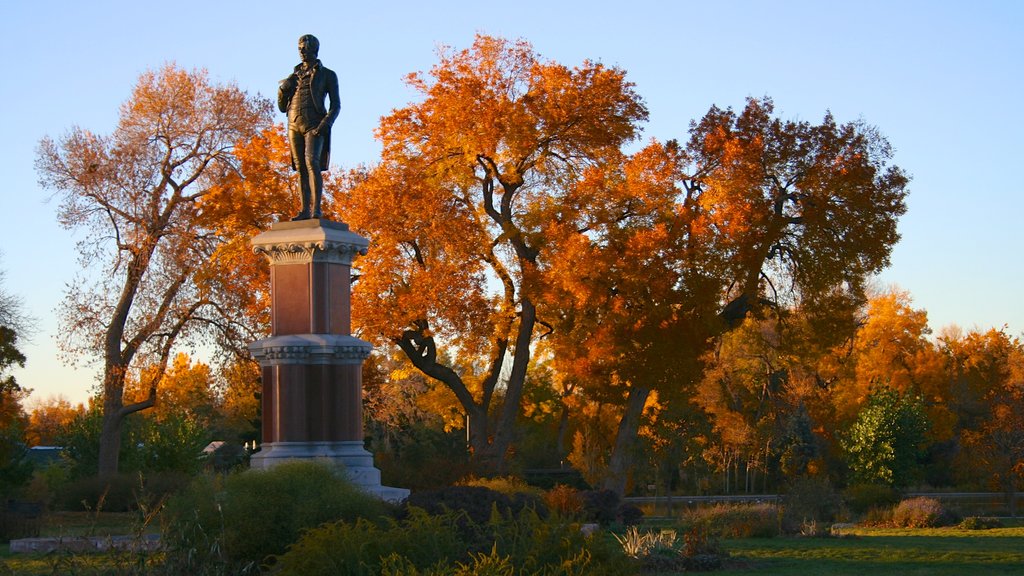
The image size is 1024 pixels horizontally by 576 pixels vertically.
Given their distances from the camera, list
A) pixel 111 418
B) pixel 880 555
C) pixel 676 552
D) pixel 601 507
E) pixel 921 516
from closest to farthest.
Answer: pixel 676 552 < pixel 880 555 < pixel 601 507 < pixel 921 516 < pixel 111 418

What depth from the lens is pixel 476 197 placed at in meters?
37.5

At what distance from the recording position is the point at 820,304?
3647 cm

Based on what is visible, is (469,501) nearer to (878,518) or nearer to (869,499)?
(878,518)

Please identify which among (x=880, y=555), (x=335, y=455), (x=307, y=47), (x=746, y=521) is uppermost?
(x=307, y=47)

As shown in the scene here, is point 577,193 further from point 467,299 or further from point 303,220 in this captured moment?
point 303,220

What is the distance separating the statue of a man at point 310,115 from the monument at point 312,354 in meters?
0.98

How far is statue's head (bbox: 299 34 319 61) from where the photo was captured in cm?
2259

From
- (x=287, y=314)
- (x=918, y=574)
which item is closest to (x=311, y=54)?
(x=287, y=314)

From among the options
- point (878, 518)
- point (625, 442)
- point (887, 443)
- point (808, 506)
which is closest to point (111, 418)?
point (625, 442)

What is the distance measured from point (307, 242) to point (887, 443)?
29.3 m

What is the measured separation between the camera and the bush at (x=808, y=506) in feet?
75.2

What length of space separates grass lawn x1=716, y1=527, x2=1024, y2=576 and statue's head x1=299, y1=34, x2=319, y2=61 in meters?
11.1

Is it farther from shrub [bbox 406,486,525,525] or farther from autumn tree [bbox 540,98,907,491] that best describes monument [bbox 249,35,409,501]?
autumn tree [bbox 540,98,907,491]

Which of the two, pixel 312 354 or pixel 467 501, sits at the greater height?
pixel 312 354
